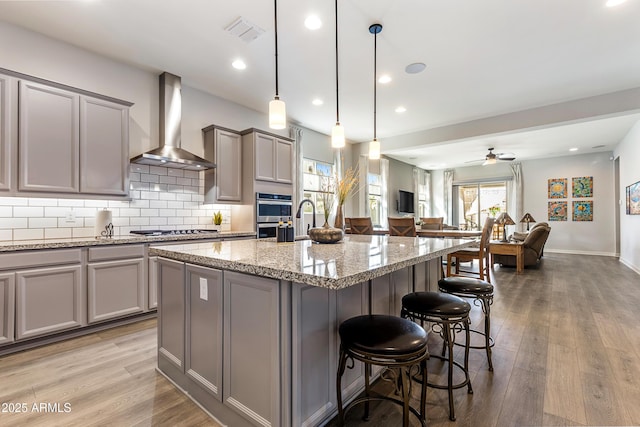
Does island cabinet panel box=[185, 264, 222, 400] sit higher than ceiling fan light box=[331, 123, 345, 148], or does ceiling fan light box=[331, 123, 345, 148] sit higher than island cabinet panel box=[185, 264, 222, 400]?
ceiling fan light box=[331, 123, 345, 148]

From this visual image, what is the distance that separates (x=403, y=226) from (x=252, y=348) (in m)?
4.02

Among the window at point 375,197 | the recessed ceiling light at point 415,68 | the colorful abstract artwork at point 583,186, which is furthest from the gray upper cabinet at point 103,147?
the colorful abstract artwork at point 583,186

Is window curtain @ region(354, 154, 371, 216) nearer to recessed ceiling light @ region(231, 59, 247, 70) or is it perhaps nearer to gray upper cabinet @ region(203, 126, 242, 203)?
gray upper cabinet @ region(203, 126, 242, 203)

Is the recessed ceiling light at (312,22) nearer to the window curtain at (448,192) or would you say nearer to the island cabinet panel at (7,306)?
the island cabinet panel at (7,306)

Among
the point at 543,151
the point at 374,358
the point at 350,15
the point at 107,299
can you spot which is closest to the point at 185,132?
the point at 107,299

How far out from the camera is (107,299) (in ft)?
9.21

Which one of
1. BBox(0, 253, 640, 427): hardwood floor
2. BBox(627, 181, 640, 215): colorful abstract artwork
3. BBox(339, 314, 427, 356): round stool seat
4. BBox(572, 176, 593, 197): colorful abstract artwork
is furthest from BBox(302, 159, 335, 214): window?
BBox(572, 176, 593, 197): colorful abstract artwork

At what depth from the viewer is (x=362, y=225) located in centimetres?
525

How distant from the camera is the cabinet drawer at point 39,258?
2.29m

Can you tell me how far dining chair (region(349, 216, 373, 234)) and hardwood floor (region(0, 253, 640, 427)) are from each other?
2316mm

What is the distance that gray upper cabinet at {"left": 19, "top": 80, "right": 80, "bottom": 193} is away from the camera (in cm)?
255

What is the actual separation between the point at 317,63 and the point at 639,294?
5.28 m

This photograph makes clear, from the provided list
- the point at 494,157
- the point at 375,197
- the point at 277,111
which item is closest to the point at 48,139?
the point at 277,111

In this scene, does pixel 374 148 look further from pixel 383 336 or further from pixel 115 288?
pixel 115 288
